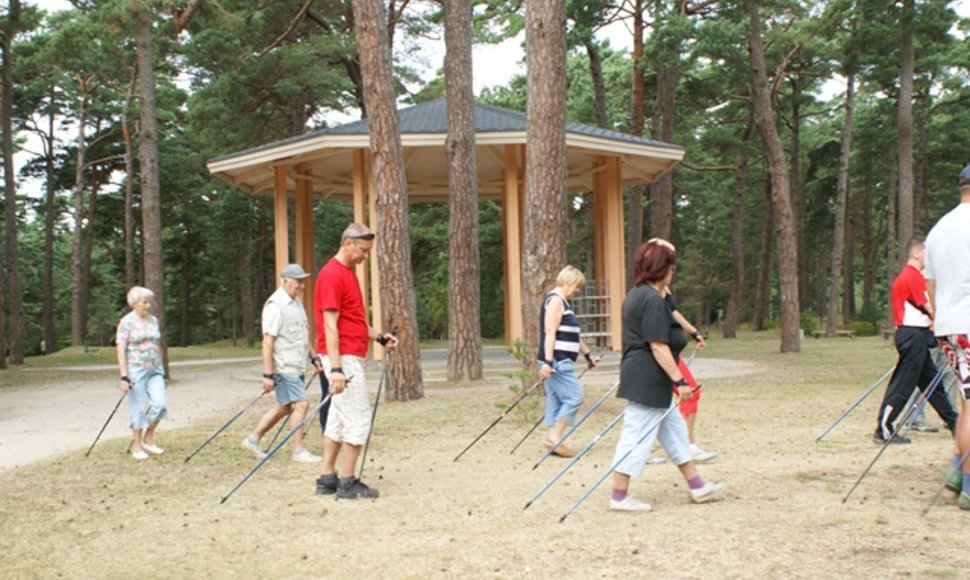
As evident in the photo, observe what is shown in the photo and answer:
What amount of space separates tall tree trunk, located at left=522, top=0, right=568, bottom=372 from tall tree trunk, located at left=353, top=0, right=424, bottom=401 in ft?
6.78

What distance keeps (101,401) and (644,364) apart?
441 inches

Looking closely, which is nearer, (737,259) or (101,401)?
(101,401)

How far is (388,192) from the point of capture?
Answer: 11953mm

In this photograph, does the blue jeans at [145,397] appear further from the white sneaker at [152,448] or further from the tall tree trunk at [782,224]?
the tall tree trunk at [782,224]

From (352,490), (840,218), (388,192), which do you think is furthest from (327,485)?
(840,218)

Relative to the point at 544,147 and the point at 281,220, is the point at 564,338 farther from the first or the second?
the point at 281,220

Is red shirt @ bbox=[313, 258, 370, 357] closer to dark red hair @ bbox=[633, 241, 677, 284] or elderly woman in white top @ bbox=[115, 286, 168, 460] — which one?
dark red hair @ bbox=[633, 241, 677, 284]

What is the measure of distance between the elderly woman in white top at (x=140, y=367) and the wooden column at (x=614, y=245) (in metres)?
11.2

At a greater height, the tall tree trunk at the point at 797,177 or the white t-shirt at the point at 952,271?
the tall tree trunk at the point at 797,177

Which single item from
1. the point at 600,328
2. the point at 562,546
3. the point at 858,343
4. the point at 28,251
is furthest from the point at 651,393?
the point at 28,251

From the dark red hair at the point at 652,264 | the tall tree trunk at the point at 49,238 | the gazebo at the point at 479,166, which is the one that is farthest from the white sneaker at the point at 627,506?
the tall tree trunk at the point at 49,238

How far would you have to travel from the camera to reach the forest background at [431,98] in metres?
23.1

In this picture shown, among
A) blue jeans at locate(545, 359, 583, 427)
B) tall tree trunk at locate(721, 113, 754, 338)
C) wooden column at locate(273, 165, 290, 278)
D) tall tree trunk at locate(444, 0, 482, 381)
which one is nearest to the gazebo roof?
wooden column at locate(273, 165, 290, 278)

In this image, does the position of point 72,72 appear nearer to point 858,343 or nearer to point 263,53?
point 263,53
